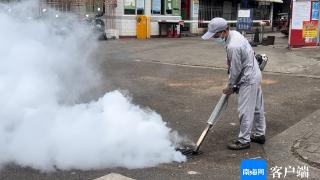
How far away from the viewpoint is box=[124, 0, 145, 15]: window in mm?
23555

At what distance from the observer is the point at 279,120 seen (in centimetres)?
759

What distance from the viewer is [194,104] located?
8.63 metres

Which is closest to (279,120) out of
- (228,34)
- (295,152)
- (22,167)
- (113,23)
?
(295,152)

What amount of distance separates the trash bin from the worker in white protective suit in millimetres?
17817

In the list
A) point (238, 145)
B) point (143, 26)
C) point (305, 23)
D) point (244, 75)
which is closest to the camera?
point (244, 75)

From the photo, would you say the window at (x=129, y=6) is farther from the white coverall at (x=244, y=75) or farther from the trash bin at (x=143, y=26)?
the white coverall at (x=244, y=75)

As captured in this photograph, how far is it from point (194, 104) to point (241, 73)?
2704 mm

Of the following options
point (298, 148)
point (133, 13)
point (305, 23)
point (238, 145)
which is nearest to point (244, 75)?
point (238, 145)

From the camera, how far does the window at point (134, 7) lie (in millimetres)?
23555

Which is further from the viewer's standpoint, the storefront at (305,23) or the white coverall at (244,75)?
the storefront at (305,23)

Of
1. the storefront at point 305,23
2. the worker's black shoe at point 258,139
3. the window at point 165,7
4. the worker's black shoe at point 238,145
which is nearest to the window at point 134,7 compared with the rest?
the window at point 165,7

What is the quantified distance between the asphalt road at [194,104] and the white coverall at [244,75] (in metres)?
0.39

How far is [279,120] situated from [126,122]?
2873 millimetres

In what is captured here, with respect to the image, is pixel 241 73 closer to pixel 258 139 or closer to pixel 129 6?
pixel 258 139
